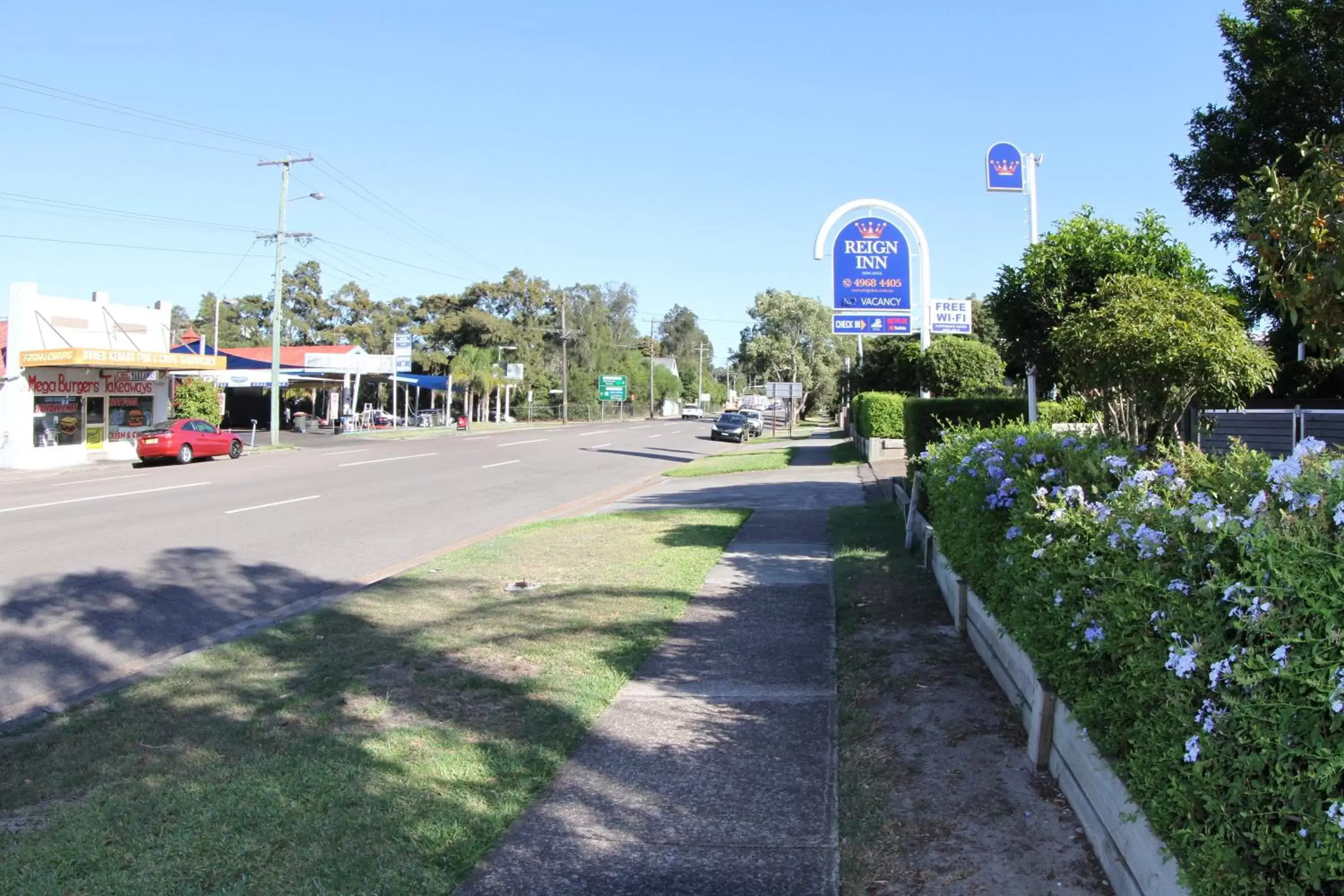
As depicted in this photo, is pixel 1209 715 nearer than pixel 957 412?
Yes

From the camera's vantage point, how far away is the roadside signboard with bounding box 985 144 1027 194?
1373cm

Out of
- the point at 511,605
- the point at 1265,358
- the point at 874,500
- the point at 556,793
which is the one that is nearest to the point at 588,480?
the point at 874,500

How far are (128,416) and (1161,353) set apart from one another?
114 ft

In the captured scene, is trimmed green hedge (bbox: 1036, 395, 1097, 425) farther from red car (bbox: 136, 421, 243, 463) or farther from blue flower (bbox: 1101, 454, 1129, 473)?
red car (bbox: 136, 421, 243, 463)

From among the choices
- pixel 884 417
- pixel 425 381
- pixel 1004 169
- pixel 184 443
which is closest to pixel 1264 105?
pixel 1004 169

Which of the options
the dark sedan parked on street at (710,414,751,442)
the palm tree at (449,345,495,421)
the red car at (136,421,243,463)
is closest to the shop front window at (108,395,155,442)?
the red car at (136,421,243,463)

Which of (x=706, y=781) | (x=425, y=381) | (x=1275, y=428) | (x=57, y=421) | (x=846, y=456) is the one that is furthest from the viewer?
(x=425, y=381)

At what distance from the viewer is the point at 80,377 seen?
32469 millimetres

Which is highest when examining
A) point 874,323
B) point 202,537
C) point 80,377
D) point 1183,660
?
point 874,323

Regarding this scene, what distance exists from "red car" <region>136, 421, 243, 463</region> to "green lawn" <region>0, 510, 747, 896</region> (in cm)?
2366

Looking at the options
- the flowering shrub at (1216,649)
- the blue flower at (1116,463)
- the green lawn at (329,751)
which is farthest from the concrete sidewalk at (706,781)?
the blue flower at (1116,463)

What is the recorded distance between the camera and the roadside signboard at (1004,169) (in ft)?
45.1

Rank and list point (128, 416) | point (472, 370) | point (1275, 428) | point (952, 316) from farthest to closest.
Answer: point (472, 370), point (128, 416), point (952, 316), point (1275, 428)

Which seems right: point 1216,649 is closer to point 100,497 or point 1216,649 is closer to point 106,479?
point 100,497
